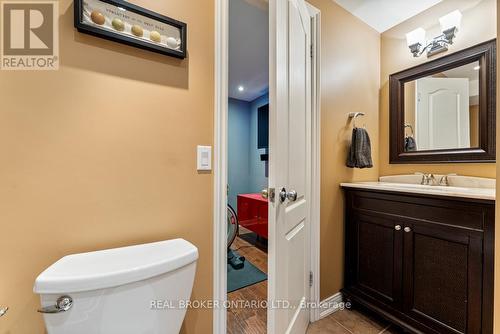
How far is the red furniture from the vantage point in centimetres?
264

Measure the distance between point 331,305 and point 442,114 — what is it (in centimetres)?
168

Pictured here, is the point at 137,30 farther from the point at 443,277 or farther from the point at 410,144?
the point at 410,144

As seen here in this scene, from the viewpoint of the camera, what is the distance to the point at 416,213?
1260mm

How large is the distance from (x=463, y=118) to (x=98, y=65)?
2213 millimetres

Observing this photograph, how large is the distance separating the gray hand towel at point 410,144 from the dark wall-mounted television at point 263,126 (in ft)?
6.66

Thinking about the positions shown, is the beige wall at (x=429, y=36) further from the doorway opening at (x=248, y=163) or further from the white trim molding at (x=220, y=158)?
the white trim molding at (x=220, y=158)

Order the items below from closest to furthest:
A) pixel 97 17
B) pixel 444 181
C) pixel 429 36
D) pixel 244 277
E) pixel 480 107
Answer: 1. pixel 97 17
2. pixel 480 107
3. pixel 444 181
4. pixel 429 36
5. pixel 244 277

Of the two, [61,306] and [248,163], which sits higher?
[248,163]

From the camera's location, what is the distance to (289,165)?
1.05 meters

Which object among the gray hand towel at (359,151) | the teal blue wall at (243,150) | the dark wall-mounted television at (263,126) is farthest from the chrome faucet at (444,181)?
the teal blue wall at (243,150)

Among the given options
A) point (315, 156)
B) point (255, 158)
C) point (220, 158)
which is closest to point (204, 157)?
point (220, 158)

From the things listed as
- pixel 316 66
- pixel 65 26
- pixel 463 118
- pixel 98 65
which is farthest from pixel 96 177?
pixel 463 118

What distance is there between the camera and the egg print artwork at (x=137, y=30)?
85 centimetres

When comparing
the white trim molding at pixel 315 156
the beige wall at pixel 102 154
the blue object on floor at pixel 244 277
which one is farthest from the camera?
the blue object on floor at pixel 244 277
